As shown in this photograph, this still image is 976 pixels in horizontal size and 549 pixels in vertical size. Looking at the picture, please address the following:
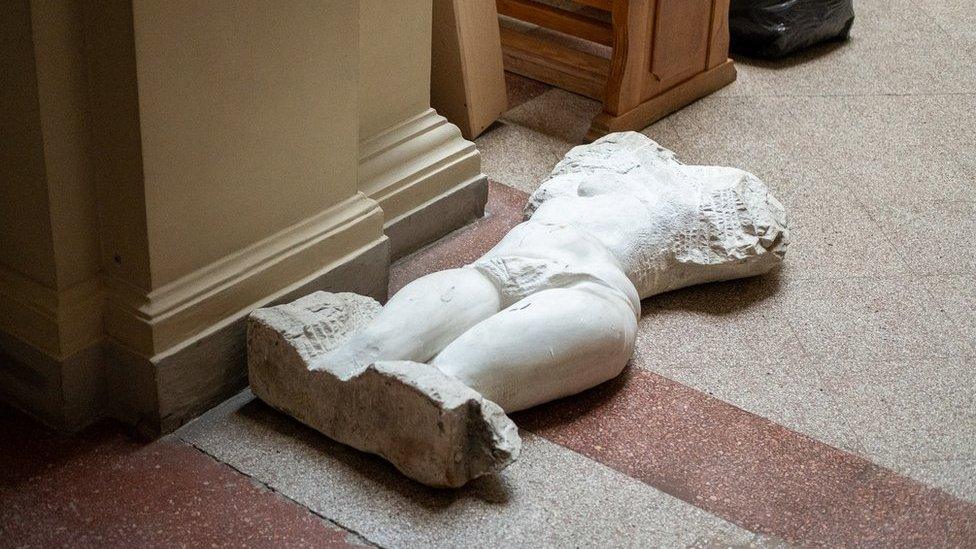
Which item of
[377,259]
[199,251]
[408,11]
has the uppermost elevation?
[408,11]

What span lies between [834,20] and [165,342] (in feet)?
→ 12.5

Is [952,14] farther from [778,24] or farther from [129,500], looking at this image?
[129,500]

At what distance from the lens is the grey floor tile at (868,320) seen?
3.33 m

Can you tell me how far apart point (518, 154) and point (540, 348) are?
1643 mm

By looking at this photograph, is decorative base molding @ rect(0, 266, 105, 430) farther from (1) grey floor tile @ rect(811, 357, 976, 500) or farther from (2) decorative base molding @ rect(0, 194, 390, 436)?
(1) grey floor tile @ rect(811, 357, 976, 500)

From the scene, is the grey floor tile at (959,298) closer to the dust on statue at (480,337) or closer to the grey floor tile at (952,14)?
the dust on statue at (480,337)

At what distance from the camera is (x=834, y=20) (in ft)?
17.9

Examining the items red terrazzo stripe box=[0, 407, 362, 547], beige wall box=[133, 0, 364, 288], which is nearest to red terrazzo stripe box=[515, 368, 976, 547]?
red terrazzo stripe box=[0, 407, 362, 547]

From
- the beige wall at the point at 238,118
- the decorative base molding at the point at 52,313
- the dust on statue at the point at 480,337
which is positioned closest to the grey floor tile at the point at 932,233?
the dust on statue at the point at 480,337

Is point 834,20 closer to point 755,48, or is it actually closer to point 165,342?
point 755,48

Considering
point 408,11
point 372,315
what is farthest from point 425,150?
point 372,315

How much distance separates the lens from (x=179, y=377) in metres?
2.78

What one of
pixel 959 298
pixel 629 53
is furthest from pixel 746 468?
pixel 629 53

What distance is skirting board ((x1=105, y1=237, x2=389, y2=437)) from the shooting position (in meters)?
2.74
